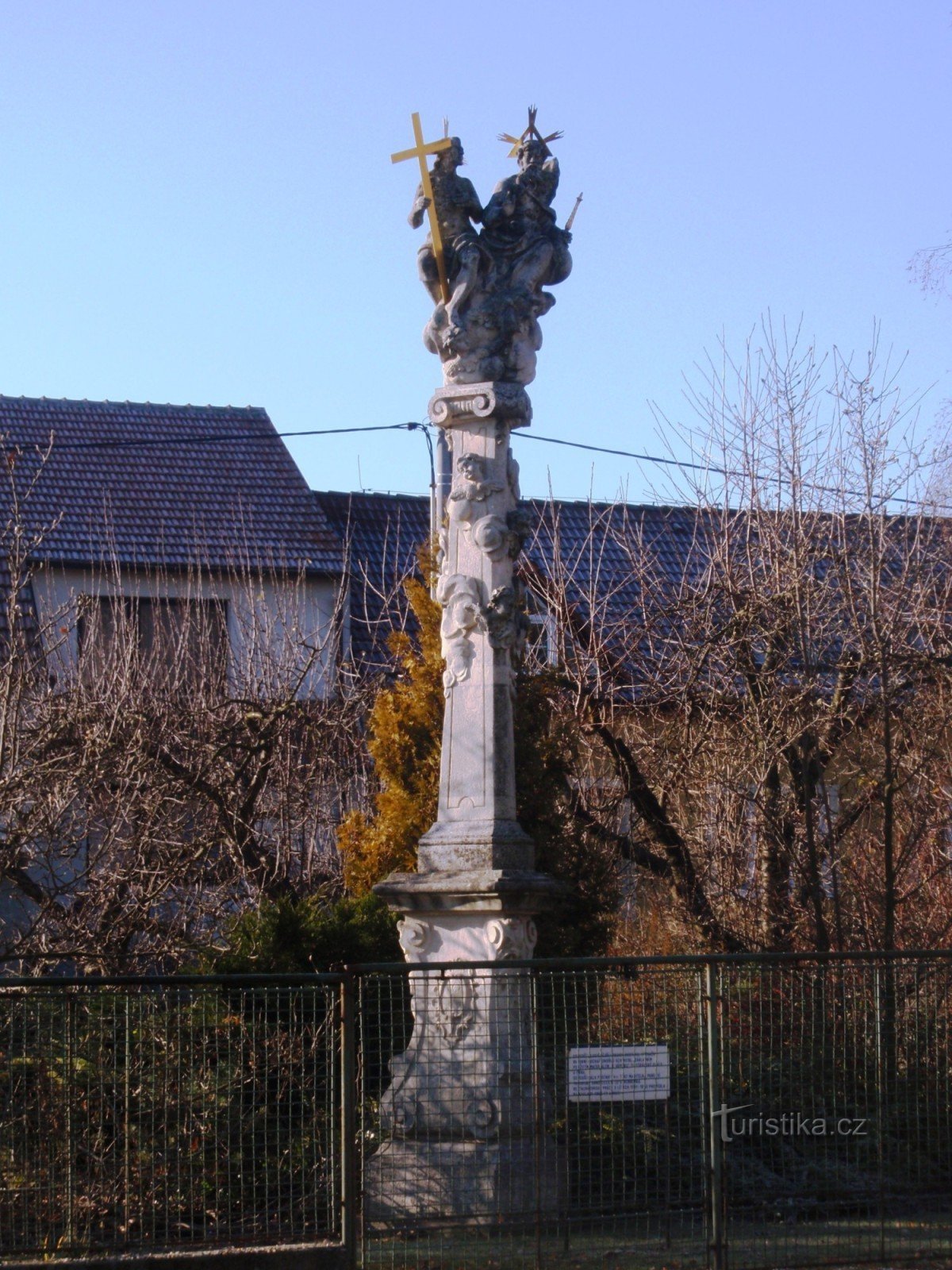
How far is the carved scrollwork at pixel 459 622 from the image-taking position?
8641 mm

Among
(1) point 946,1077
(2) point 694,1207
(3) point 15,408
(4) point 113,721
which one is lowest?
(2) point 694,1207

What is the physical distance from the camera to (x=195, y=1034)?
7.12 meters

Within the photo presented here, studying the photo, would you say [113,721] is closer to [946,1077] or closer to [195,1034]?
[195,1034]

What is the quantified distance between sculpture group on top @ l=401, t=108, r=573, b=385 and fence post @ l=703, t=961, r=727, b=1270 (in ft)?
11.7

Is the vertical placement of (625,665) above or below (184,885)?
above

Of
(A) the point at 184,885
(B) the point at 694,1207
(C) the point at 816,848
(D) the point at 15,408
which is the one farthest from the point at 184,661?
(B) the point at 694,1207

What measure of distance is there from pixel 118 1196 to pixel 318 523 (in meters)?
14.5

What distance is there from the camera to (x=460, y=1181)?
7320 millimetres

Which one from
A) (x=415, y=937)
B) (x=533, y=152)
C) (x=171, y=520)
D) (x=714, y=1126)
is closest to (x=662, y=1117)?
(x=714, y=1126)

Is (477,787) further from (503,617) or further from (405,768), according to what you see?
(405,768)

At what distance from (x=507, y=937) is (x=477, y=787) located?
79 cm

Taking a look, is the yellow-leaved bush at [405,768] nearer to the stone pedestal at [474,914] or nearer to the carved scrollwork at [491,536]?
the stone pedestal at [474,914]

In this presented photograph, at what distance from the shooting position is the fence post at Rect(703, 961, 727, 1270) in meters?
7.04

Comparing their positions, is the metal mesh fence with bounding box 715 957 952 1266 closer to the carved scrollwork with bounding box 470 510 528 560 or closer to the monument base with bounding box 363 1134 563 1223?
the monument base with bounding box 363 1134 563 1223
